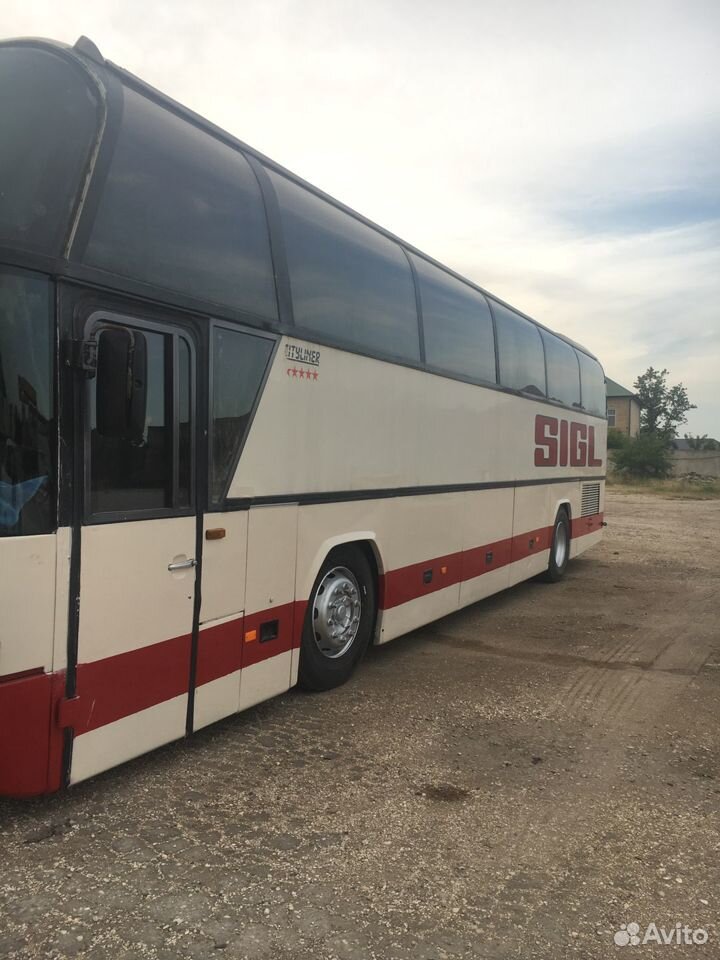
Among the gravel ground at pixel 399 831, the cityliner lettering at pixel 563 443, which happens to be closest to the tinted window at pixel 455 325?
the cityliner lettering at pixel 563 443

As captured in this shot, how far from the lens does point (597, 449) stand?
12.9 m

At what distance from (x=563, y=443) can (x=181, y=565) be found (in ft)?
25.8

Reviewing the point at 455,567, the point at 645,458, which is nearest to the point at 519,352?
the point at 455,567

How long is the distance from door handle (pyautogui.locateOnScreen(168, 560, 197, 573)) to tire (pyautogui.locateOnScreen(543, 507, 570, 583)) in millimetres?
7520

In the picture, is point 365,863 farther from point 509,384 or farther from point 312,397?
point 509,384

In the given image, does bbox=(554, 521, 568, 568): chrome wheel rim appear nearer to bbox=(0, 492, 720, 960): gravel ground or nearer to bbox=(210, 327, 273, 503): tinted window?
bbox=(0, 492, 720, 960): gravel ground

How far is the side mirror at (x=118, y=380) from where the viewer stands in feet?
11.1

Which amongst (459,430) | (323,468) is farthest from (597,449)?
(323,468)

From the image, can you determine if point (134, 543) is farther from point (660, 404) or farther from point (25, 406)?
point (660, 404)

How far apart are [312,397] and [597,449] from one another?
902cm

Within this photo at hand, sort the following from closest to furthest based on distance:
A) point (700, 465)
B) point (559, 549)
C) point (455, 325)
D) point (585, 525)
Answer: point (455, 325) → point (559, 549) → point (585, 525) → point (700, 465)

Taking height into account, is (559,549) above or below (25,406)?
below

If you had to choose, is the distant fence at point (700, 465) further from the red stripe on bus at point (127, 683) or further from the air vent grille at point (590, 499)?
the red stripe on bus at point (127, 683)

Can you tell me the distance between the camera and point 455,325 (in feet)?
23.6
